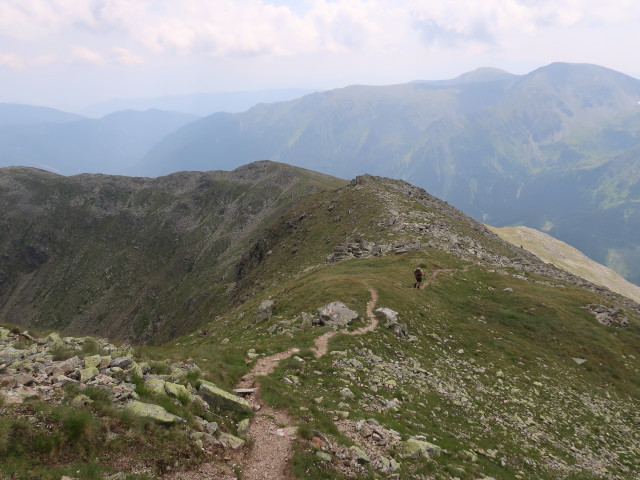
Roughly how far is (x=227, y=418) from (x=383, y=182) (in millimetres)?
87101

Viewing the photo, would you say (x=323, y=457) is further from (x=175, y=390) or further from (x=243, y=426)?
(x=175, y=390)

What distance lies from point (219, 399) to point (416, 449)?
9.31m

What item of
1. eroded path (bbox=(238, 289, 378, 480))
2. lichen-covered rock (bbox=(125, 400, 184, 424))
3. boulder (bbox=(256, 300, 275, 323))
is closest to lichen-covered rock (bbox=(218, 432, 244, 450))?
eroded path (bbox=(238, 289, 378, 480))

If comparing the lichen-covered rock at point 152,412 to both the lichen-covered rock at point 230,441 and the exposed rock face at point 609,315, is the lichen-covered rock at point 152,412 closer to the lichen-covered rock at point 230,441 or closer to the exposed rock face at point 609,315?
the lichen-covered rock at point 230,441

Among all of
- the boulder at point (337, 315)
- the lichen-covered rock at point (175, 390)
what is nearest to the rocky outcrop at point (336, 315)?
the boulder at point (337, 315)

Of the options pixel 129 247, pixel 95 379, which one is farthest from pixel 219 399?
pixel 129 247

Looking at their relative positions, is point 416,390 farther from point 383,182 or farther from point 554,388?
point 383,182

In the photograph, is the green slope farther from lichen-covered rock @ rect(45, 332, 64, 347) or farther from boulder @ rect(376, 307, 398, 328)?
lichen-covered rock @ rect(45, 332, 64, 347)

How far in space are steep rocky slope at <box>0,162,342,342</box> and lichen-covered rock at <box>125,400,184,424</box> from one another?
99452 mm

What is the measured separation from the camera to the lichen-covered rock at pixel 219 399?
1588 cm

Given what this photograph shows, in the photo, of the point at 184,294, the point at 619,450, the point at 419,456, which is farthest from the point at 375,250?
the point at 184,294

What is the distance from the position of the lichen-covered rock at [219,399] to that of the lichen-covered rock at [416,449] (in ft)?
24.1

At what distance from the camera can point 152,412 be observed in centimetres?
1255

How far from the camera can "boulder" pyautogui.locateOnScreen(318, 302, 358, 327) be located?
30.1 metres
